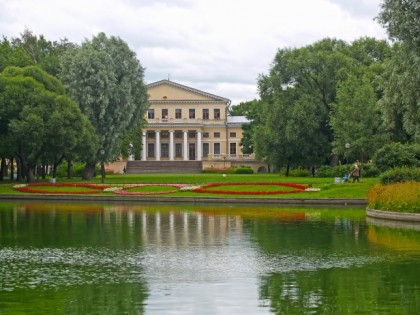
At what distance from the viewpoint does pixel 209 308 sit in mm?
11547

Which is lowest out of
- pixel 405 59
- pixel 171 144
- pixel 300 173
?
pixel 300 173

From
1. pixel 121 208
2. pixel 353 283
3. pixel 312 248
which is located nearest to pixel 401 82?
A: pixel 121 208

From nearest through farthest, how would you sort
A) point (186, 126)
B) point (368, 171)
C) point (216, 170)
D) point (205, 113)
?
point (368, 171) → point (216, 170) → point (186, 126) → point (205, 113)

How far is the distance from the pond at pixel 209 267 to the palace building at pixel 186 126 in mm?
80517

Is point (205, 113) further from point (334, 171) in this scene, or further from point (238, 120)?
point (334, 171)

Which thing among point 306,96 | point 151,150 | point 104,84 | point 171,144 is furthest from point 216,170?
point 104,84

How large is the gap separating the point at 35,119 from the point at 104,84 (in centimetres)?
1019

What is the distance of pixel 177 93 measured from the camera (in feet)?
359

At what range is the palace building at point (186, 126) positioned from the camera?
109250 mm

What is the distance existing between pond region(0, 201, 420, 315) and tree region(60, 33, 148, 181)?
1253 inches

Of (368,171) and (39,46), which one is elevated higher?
(39,46)

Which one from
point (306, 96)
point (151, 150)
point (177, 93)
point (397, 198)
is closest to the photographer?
point (397, 198)

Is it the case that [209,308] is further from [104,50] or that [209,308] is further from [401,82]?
[104,50]

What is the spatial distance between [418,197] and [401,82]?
9986mm
